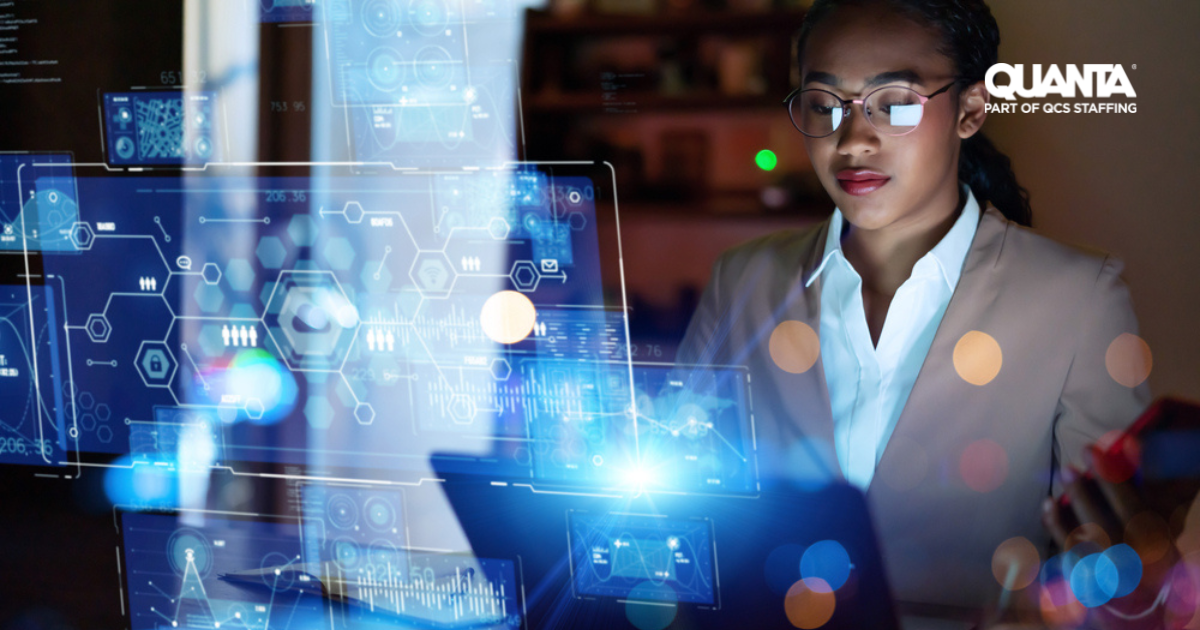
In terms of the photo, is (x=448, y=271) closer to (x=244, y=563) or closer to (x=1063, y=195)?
(x=244, y=563)

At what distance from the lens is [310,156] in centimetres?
103

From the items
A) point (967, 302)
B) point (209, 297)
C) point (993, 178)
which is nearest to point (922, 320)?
point (967, 302)

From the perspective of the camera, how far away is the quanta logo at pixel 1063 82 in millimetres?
807

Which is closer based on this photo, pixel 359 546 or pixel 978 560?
pixel 978 560

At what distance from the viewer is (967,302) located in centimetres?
84

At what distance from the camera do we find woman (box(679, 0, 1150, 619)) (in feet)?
2.68

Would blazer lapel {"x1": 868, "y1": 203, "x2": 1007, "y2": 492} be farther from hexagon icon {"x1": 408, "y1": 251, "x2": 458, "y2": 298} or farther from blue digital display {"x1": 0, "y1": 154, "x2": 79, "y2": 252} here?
blue digital display {"x1": 0, "y1": 154, "x2": 79, "y2": 252}

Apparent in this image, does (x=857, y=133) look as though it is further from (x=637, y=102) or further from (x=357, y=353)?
(x=357, y=353)

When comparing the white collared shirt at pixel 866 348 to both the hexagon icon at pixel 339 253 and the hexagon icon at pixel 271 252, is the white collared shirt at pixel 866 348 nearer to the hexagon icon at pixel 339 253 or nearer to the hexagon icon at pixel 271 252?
the hexagon icon at pixel 339 253

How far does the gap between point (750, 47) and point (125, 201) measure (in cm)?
88

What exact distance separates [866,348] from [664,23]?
44 cm

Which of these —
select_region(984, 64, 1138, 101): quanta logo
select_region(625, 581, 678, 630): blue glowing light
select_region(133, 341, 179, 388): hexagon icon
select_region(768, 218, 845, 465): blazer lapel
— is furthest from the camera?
select_region(133, 341, 179, 388): hexagon icon

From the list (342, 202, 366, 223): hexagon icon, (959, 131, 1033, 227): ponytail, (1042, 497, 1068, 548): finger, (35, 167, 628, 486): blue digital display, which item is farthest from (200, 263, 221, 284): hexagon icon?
(1042, 497, 1068, 548): finger

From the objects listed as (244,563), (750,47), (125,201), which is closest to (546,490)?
(244,563)
